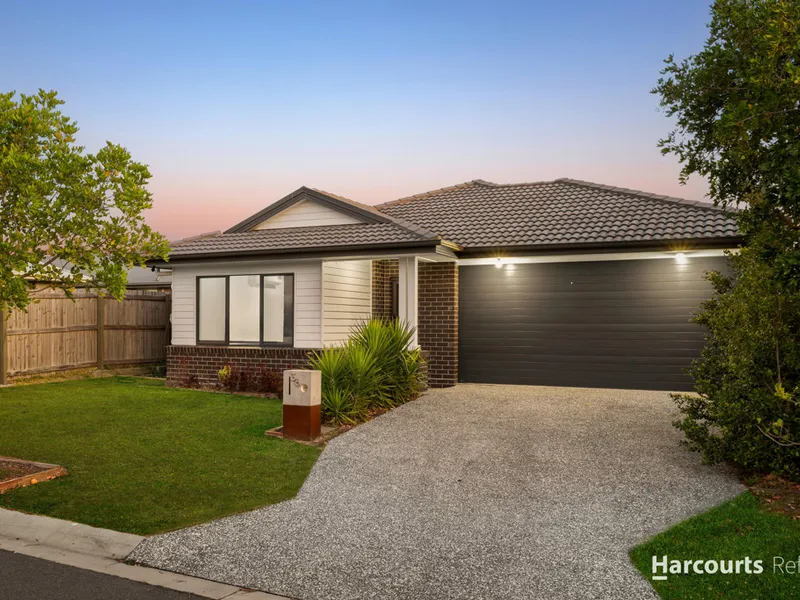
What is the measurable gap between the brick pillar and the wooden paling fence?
316 inches

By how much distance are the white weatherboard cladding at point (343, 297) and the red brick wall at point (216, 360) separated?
0.92m

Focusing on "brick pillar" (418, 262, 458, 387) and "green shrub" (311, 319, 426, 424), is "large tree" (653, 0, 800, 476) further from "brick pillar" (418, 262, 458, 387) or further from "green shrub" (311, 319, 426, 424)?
"brick pillar" (418, 262, 458, 387)

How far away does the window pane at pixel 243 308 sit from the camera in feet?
52.9

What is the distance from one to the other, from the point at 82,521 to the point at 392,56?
41.8ft

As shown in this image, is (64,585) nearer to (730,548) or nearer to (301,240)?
(730,548)

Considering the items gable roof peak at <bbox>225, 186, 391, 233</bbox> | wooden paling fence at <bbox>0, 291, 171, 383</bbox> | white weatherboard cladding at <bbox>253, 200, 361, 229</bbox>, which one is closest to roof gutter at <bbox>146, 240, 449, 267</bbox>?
gable roof peak at <bbox>225, 186, 391, 233</bbox>

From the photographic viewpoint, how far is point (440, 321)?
1489 cm

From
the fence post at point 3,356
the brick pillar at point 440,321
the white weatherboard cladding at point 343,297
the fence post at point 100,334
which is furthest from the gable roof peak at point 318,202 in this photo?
the fence post at point 3,356

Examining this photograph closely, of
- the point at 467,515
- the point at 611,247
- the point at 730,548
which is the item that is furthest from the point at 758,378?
the point at 611,247

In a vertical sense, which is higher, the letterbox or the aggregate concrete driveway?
the letterbox

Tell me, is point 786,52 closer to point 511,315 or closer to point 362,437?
point 362,437

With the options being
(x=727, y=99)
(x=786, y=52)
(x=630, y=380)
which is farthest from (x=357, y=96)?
(x=786, y=52)

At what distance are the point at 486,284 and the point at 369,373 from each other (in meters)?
4.83

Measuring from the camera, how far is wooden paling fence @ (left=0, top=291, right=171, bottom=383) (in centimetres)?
1527
